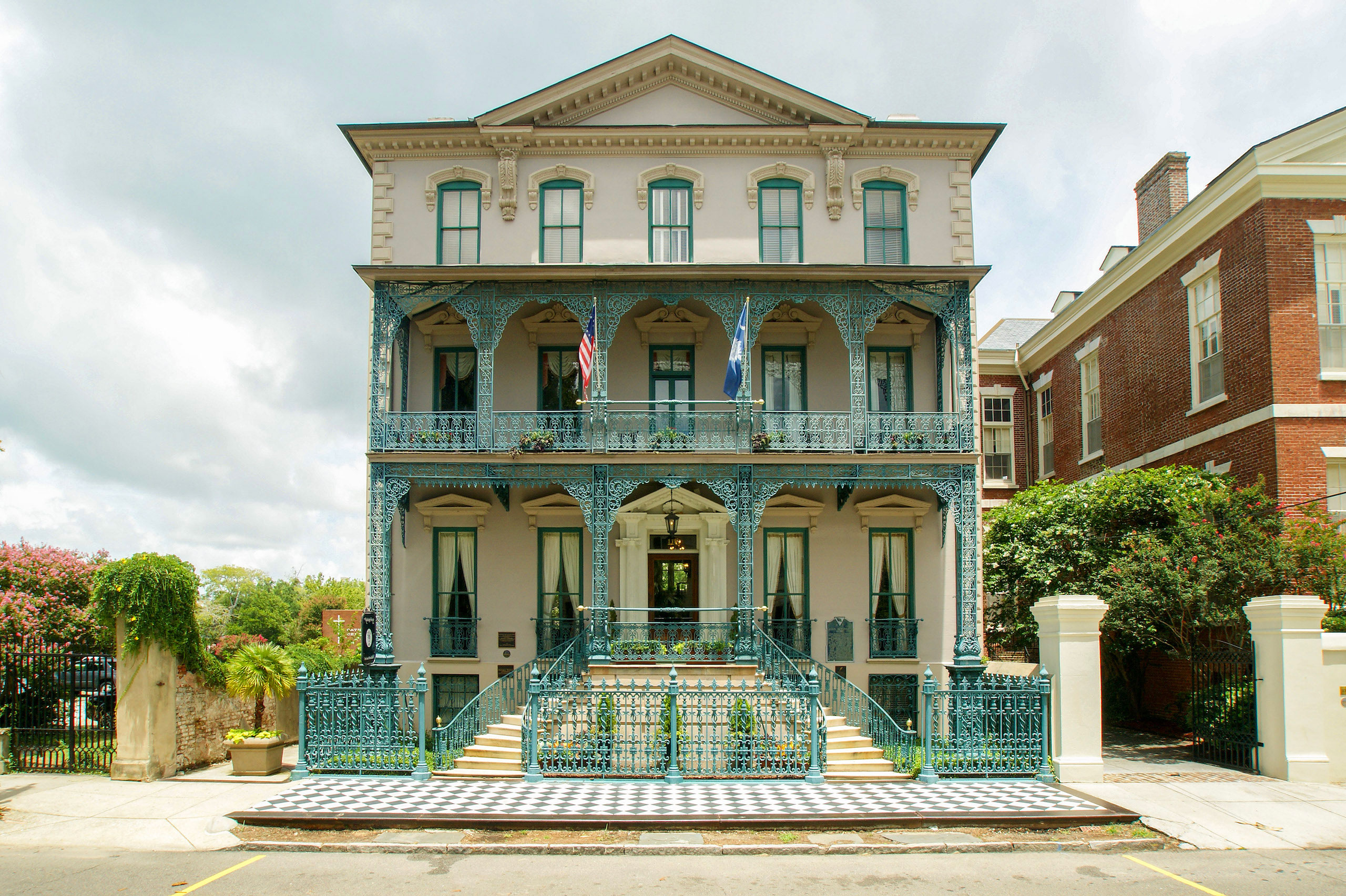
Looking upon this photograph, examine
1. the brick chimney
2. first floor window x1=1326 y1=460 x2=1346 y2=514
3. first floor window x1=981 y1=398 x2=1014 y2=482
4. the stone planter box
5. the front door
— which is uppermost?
the brick chimney

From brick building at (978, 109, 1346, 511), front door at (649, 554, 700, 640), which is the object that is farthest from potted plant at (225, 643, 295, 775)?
brick building at (978, 109, 1346, 511)

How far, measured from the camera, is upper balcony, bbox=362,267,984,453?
668 inches

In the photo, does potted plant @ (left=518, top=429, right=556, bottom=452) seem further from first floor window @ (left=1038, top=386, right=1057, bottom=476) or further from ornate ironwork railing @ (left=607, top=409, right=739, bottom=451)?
first floor window @ (left=1038, top=386, right=1057, bottom=476)

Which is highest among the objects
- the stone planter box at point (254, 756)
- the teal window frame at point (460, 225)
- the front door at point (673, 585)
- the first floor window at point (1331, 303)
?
the teal window frame at point (460, 225)

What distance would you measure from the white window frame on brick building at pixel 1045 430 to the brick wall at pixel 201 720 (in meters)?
22.0

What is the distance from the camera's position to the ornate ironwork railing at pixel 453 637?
58.9 feet

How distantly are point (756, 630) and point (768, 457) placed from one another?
3.13 m

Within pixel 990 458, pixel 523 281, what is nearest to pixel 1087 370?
pixel 990 458

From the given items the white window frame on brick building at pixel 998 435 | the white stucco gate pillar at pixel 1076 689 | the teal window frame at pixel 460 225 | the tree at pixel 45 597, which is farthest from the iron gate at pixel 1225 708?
the tree at pixel 45 597

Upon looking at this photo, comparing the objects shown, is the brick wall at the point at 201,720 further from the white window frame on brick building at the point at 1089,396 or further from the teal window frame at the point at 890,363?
the white window frame on brick building at the point at 1089,396

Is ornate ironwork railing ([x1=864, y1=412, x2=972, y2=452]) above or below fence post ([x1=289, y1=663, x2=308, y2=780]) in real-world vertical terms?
above

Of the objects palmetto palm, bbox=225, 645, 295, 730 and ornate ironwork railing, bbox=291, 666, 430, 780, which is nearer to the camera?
ornate ironwork railing, bbox=291, 666, 430, 780

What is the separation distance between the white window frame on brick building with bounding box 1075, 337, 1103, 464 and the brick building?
0.18ft

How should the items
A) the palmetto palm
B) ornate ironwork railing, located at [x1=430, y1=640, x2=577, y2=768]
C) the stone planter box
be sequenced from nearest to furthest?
1. ornate ironwork railing, located at [x1=430, y1=640, x2=577, y2=768]
2. the stone planter box
3. the palmetto palm
